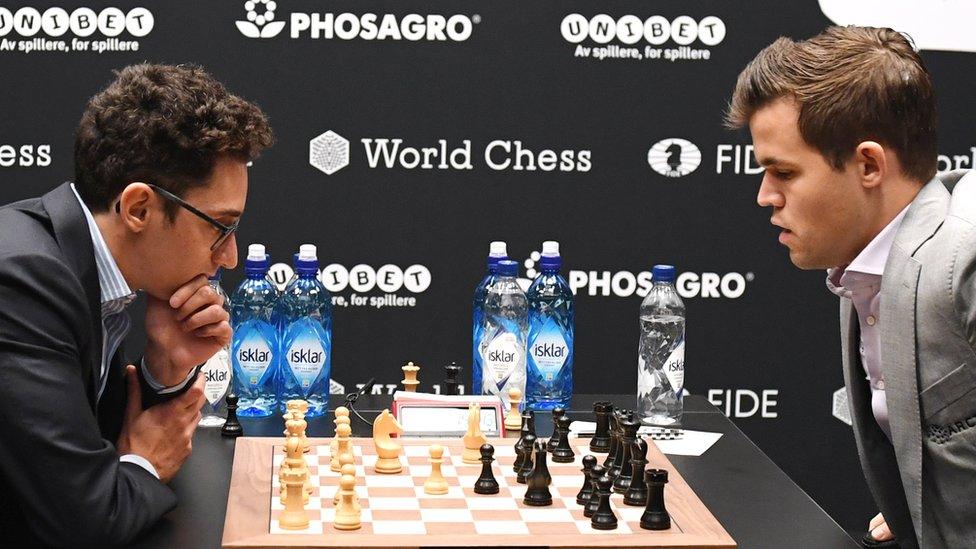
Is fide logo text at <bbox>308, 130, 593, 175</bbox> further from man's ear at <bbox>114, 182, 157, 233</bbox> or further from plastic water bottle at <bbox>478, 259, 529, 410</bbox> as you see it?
man's ear at <bbox>114, 182, 157, 233</bbox>

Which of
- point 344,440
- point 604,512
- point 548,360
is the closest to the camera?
point 604,512

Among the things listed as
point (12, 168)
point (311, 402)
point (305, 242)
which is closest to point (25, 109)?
point (12, 168)

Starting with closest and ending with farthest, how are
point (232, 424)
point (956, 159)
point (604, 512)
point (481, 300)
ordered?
point (604, 512), point (232, 424), point (481, 300), point (956, 159)

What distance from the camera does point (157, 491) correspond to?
1.93 meters

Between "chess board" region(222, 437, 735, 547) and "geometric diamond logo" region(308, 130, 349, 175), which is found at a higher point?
"geometric diamond logo" region(308, 130, 349, 175)

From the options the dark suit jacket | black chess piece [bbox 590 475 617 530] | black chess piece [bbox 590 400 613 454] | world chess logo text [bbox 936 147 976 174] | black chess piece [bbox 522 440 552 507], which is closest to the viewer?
the dark suit jacket

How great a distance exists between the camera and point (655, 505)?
6.22 feet

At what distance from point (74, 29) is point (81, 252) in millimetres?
2150

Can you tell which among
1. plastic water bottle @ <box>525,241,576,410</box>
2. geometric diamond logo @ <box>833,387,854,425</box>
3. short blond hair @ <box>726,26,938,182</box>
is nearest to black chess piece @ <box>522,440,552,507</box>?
short blond hair @ <box>726,26,938,182</box>

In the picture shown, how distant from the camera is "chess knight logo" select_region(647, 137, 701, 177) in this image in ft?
13.2

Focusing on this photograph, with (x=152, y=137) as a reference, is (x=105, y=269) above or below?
below

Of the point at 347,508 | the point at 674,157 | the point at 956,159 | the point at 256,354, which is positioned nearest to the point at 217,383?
the point at 256,354

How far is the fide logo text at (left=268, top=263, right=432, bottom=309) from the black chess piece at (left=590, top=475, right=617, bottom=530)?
219 centimetres

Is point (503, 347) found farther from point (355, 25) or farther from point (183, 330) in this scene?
point (355, 25)
